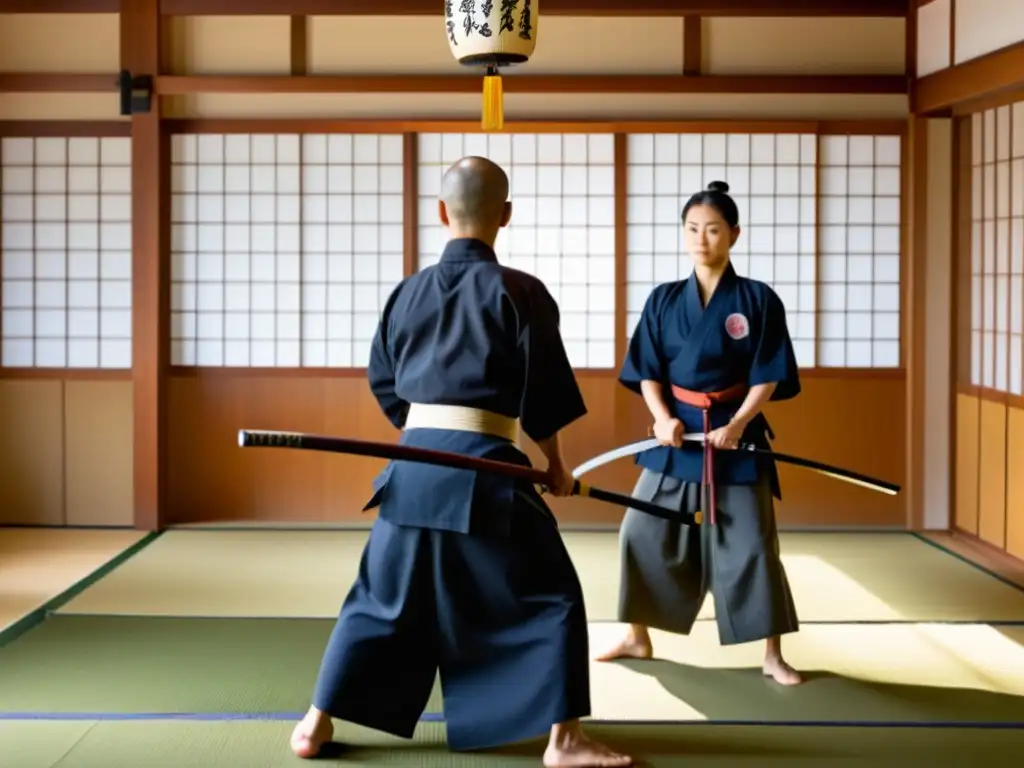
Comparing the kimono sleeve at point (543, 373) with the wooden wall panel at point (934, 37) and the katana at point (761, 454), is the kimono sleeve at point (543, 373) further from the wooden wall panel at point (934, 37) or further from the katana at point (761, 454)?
the wooden wall panel at point (934, 37)

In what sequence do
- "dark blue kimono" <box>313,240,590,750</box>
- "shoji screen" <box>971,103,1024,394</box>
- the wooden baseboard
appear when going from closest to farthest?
"dark blue kimono" <box>313,240,590,750</box>, the wooden baseboard, "shoji screen" <box>971,103,1024,394</box>

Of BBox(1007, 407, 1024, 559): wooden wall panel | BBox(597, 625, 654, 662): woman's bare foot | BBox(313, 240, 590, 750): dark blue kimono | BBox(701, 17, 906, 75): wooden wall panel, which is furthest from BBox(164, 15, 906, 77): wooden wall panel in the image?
BBox(313, 240, 590, 750): dark blue kimono

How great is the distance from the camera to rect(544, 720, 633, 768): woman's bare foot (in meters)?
3.49

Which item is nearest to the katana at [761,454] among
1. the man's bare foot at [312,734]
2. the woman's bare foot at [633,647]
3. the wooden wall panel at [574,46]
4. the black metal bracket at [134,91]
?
the woman's bare foot at [633,647]

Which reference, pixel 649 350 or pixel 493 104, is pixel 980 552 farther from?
pixel 493 104

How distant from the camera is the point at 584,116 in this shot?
7.09 meters

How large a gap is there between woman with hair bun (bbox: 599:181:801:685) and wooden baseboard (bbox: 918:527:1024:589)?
179 centimetres

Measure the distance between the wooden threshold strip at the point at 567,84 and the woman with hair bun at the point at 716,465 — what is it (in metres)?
2.62

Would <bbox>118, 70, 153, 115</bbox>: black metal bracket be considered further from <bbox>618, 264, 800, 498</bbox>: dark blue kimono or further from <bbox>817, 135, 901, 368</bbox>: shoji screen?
<bbox>618, 264, 800, 498</bbox>: dark blue kimono

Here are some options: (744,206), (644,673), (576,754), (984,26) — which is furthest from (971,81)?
(576,754)

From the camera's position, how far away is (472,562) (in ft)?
11.5

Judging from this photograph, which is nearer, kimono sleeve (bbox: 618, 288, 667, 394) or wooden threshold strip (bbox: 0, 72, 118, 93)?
kimono sleeve (bbox: 618, 288, 667, 394)

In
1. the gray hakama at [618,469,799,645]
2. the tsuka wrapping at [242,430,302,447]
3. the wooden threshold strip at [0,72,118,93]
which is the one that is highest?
the wooden threshold strip at [0,72,118,93]

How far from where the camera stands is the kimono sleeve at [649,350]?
4578 millimetres
